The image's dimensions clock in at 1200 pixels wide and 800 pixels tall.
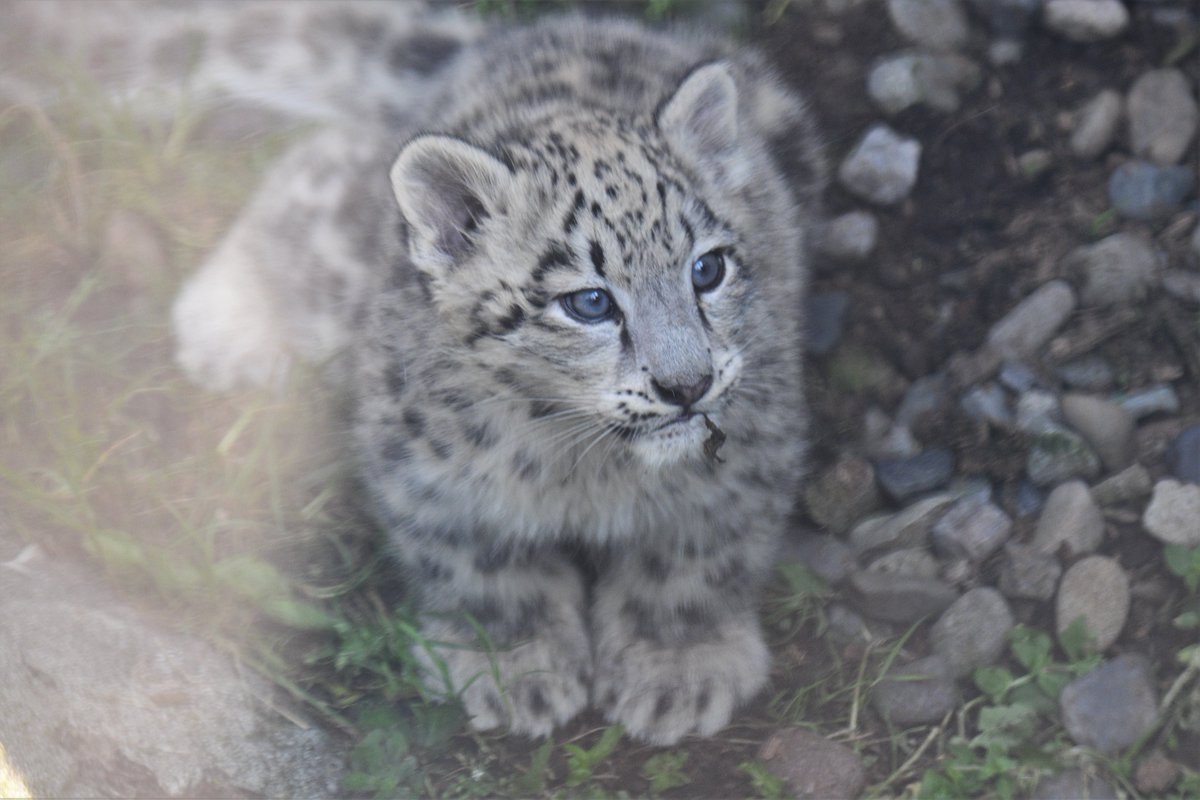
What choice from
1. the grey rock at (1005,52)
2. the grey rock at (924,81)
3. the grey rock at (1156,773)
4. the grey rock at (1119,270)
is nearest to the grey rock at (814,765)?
the grey rock at (1156,773)

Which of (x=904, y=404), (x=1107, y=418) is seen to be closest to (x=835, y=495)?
(x=904, y=404)

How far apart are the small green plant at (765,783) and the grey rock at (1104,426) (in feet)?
4.36

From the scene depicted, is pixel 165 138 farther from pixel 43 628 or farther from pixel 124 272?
pixel 43 628

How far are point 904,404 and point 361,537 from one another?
176 cm

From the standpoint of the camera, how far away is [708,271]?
3160mm

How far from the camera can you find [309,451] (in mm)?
4145

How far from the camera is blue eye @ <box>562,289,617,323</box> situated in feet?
9.93

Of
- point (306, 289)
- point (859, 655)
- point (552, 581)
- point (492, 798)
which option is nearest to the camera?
point (492, 798)

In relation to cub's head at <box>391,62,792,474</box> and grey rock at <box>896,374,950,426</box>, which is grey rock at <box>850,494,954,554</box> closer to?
grey rock at <box>896,374,950,426</box>

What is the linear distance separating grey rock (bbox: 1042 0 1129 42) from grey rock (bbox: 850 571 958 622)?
6.69ft

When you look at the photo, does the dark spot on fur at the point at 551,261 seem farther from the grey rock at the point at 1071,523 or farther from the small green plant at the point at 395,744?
the grey rock at the point at 1071,523

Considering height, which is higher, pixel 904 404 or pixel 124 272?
pixel 124 272

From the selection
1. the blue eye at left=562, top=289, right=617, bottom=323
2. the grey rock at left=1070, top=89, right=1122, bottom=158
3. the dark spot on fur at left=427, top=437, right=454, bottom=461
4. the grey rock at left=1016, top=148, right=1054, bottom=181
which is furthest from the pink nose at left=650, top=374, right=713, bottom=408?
the grey rock at left=1070, top=89, right=1122, bottom=158

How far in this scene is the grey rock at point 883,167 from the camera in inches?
175
